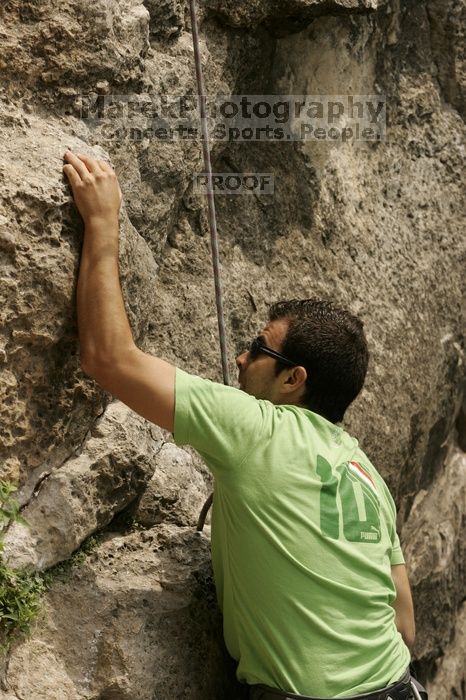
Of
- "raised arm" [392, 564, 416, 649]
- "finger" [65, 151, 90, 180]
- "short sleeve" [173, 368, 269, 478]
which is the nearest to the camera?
"short sleeve" [173, 368, 269, 478]

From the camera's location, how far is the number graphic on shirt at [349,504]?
2680 mm

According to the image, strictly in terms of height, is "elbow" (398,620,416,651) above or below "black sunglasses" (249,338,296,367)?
below

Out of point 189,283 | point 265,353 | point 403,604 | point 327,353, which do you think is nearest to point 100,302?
point 265,353

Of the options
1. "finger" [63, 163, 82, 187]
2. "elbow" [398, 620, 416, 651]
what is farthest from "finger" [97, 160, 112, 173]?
"elbow" [398, 620, 416, 651]

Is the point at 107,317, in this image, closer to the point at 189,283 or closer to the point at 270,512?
the point at 270,512

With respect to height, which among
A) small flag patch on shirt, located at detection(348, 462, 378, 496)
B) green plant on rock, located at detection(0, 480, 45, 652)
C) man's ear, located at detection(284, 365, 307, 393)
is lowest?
green plant on rock, located at detection(0, 480, 45, 652)

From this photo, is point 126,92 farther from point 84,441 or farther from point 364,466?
point 364,466

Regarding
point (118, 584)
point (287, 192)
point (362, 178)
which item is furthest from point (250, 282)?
point (118, 584)

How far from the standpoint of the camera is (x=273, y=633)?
2.61m

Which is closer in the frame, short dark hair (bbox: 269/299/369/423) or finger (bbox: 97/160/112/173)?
finger (bbox: 97/160/112/173)

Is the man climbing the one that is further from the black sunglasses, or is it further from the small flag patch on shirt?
the black sunglasses

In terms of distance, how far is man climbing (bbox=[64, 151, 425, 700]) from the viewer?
257 centimetres

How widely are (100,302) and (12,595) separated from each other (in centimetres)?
75

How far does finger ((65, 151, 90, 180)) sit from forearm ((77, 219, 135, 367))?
0.39 feet
